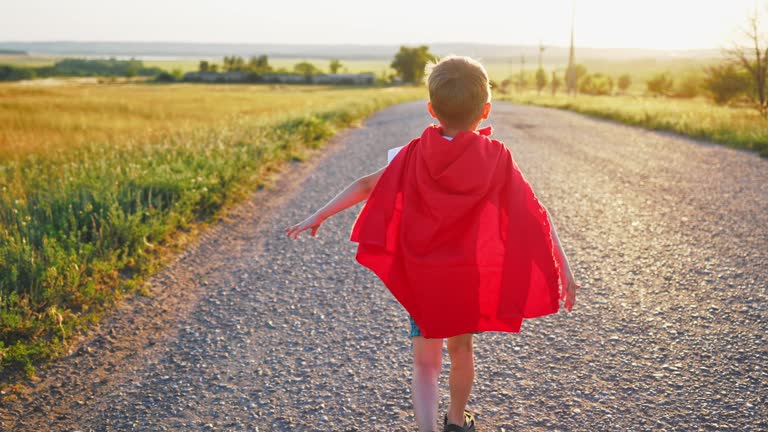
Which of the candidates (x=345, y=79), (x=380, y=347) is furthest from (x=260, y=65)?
(x=380, y=347)

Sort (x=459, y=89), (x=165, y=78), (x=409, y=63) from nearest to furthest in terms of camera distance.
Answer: (x=459, y=89) → (x=165, y=78) → (x=409, y=63)

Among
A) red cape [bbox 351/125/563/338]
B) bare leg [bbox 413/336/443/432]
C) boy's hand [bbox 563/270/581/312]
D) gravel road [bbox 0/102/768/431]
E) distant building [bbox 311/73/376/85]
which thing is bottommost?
gravel road [bbox 0/102/768/431]

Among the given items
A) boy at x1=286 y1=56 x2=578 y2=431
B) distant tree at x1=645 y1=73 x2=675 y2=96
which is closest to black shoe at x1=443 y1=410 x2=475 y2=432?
boy at x1=286 y1=56 x2=578 y2=431

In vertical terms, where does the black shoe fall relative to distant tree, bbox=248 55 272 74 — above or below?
below

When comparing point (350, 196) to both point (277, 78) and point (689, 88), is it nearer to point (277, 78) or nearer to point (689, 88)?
point (689, 88)

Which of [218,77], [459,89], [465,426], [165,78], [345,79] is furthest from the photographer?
[345,79]

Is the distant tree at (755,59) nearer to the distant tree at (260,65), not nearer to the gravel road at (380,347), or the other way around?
the gravel road at (380,347)

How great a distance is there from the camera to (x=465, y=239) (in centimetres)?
225

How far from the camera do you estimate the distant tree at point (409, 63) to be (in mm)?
99694

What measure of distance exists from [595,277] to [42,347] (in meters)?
3.93

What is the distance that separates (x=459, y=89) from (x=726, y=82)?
2989 cm

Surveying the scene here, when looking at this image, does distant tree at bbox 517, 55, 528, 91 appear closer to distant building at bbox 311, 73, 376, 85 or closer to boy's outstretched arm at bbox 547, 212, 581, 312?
distant building at bbox 311, 73, 376, 85

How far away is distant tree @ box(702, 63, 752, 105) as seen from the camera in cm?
2422

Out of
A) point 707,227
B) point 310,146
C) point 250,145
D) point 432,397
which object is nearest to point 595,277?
point 707,227
